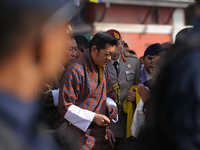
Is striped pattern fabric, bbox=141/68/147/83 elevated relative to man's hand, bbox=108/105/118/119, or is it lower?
elevated

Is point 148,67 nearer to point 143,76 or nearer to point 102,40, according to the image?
point 143,76

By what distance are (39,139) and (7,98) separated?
172mm

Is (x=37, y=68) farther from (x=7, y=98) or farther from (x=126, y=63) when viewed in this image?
(x=126, y=63)

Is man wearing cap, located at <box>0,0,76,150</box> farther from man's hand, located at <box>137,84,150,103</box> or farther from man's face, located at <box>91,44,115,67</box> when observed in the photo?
man's hand, located at <box>137,84,150,103</box>

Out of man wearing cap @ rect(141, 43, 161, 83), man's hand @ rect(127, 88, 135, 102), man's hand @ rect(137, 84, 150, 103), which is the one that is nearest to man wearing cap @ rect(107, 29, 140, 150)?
man's hand @ rect(127, 88, 135, 102)

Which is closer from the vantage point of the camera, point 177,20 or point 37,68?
point 37,68

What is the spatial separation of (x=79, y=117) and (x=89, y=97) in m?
0.23

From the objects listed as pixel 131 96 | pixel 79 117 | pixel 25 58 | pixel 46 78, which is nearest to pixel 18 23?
pixel 25 58

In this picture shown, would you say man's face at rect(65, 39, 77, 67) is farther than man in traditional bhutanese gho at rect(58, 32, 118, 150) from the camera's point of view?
Yes

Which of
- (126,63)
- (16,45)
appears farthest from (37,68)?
(126,63)

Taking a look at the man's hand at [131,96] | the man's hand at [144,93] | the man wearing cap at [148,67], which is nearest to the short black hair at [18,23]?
the man's hand at [144,93]

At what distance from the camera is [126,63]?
3590 millimetres

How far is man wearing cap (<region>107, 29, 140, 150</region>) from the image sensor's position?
10.7ft

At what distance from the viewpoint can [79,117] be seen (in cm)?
237
